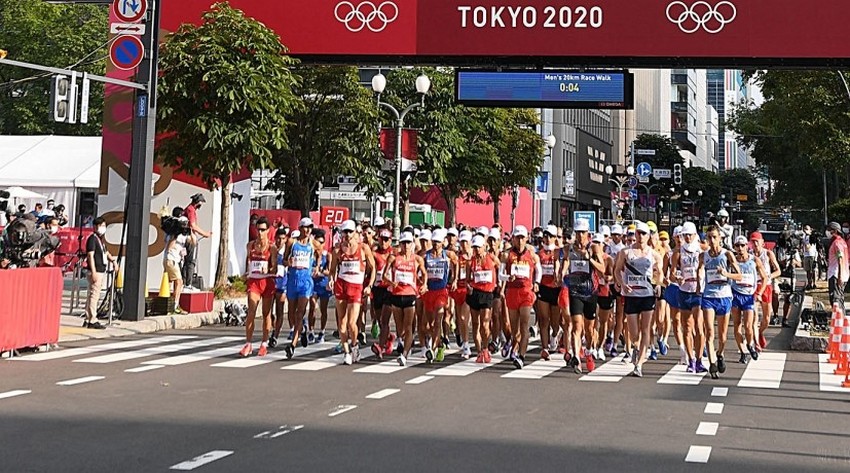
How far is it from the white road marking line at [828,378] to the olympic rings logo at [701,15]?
360 inches

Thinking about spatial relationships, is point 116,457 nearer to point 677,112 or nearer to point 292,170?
point 292,170

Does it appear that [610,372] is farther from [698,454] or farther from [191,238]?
[191,238]

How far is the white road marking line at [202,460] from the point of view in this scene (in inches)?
307

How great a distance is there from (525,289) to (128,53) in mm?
9807

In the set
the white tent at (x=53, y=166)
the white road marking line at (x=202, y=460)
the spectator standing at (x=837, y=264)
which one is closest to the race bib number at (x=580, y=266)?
the white road marking line at (x=202, y=460)

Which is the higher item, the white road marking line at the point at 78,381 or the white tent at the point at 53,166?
the white tent at the point at 53,166

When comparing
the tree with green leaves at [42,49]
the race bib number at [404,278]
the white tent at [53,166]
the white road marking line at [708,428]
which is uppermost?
the tree with green leaves at [42,49]

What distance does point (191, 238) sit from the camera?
2380 cm

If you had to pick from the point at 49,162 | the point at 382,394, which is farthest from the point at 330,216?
the point at 382,394

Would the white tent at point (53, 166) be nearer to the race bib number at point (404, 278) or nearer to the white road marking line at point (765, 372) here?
the race bib number at point (404, 278)

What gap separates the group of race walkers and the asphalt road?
62cm

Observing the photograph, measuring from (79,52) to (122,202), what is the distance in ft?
108

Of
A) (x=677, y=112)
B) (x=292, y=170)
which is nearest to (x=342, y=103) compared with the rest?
(x=292, y=170)

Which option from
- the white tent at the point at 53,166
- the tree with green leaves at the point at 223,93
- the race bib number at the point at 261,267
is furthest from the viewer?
the white tent at the point at 53,166
